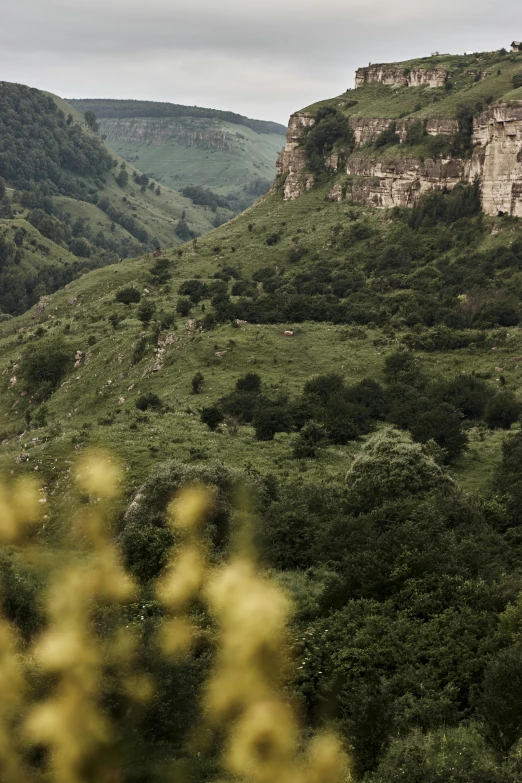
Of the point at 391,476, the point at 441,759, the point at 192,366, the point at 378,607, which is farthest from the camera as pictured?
the point at 192,366

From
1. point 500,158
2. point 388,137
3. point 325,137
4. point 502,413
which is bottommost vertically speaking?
point 502,413

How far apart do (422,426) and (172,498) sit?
20742 mm

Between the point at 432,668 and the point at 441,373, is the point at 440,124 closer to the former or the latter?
the point at 441,373

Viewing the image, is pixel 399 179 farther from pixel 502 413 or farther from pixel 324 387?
pixel 502 413

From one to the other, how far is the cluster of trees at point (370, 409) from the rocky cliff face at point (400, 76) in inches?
2885

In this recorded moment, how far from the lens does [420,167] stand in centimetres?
10600

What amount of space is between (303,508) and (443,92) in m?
98.2

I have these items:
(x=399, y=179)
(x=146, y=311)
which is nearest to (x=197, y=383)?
(x=146, y=311)

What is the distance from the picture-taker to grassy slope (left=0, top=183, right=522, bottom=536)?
156 ft

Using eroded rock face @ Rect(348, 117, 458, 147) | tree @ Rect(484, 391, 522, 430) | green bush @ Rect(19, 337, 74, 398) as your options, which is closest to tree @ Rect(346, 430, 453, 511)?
tree @ Rect(484, 391, 522, 430)

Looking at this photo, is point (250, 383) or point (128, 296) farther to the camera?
point (128, 296)

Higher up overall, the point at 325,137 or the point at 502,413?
the point at 325,137

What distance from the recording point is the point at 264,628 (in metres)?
27.7

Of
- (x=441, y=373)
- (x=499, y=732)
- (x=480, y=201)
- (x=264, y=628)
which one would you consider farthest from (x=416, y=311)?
(x=499, y=732)
